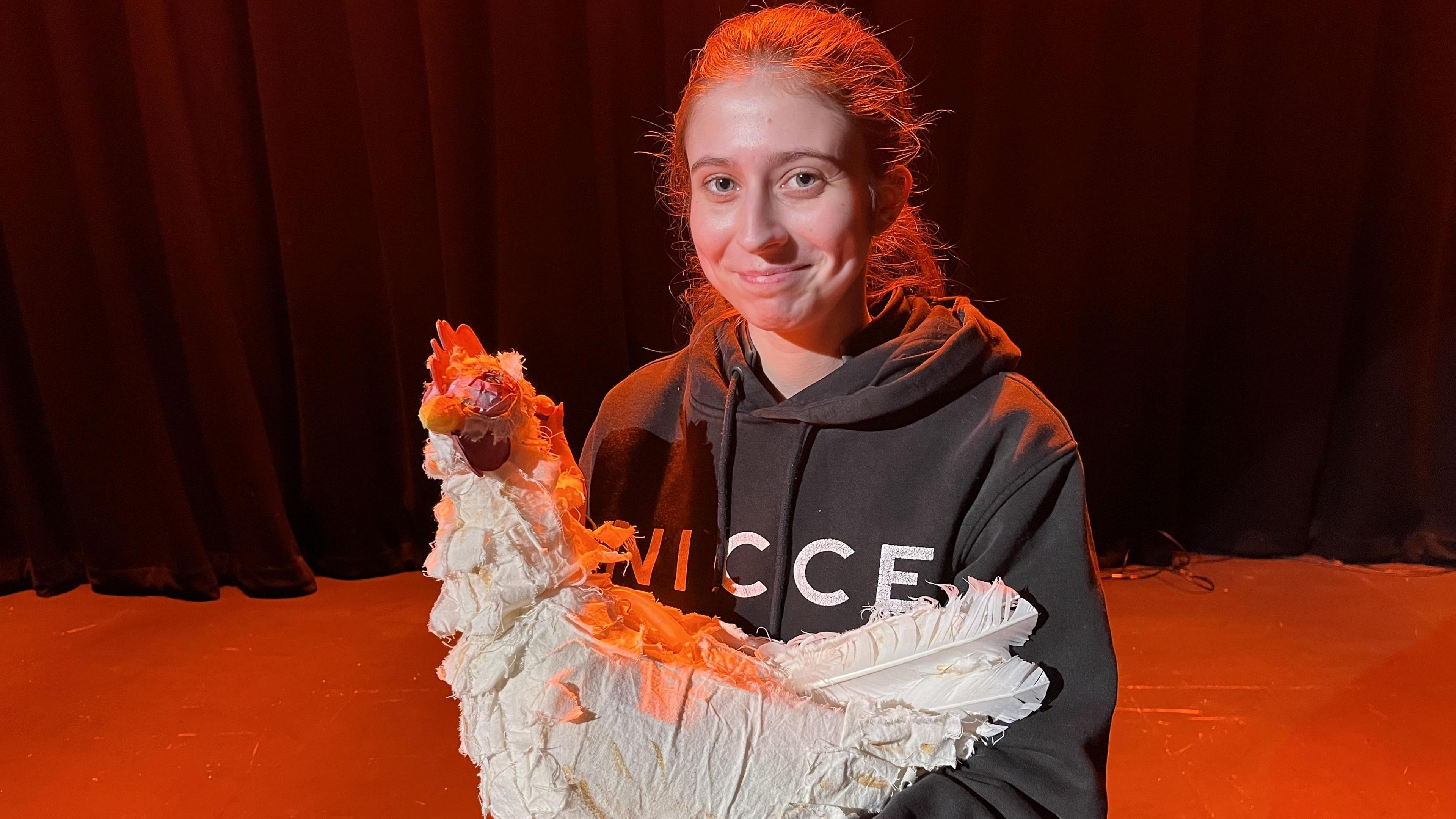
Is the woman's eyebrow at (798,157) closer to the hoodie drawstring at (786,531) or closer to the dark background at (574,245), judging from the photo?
the hoodie drawstring at (786,531)

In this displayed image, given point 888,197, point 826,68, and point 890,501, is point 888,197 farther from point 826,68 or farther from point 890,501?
point 890,501

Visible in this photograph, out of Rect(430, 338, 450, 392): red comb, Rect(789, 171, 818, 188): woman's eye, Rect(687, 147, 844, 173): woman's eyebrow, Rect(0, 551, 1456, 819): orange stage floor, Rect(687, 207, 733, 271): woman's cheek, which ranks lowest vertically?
Rect(0, 551, 1456, 819): orange stage floor

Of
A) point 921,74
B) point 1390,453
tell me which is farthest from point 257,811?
point 1390,453

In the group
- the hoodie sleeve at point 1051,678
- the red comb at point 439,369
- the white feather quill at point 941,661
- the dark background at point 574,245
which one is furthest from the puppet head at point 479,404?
the dark background at point 574,245

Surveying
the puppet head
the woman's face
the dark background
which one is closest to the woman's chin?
the woman's face

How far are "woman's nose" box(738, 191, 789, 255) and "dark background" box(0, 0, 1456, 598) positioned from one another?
1411mm

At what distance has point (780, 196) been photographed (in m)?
0.74

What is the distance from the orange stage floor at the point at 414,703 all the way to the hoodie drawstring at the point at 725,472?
1.00 meters

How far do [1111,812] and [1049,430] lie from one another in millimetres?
1098

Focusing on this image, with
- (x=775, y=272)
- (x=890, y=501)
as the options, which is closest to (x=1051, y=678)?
(x=890, y=501)

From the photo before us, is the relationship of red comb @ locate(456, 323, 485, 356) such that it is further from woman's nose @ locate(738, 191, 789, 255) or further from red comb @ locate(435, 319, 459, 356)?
woman's nose @ locate(738, 191, 789, 255)

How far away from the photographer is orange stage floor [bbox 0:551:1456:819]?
1.57m

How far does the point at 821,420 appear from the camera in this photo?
82cm

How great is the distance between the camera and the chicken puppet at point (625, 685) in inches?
26.2
